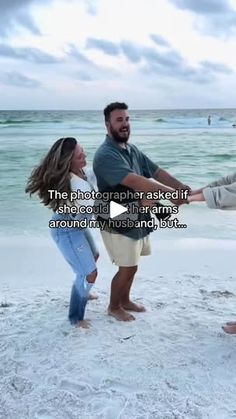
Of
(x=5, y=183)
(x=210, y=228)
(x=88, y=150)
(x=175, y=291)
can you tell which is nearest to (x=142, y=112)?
(x=88, y=150)

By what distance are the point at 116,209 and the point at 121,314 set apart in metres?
0.89

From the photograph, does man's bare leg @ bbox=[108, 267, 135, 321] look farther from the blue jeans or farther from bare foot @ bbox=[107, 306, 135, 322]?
the blue jeans

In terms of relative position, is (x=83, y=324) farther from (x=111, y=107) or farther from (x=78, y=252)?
(x=111, y=107)

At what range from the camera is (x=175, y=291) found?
4754 mm

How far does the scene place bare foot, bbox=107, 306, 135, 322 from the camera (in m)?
3.97

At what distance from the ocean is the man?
3.59 m

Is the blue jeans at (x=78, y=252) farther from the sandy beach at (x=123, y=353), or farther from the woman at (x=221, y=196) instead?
the woman at (x=221, y=196)

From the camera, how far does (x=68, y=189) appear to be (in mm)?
3482

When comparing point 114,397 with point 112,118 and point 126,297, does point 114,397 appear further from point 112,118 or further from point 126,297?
point 112,118

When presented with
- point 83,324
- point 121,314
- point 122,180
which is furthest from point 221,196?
point 83,324

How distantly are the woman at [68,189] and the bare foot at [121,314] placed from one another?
398mm

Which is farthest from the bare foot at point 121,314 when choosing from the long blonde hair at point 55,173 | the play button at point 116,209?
the long blonde hair at point 55,173

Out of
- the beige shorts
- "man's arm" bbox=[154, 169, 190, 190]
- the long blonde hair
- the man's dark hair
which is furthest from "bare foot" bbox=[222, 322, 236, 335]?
the man's dark hair

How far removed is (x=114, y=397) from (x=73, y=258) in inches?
41.6
